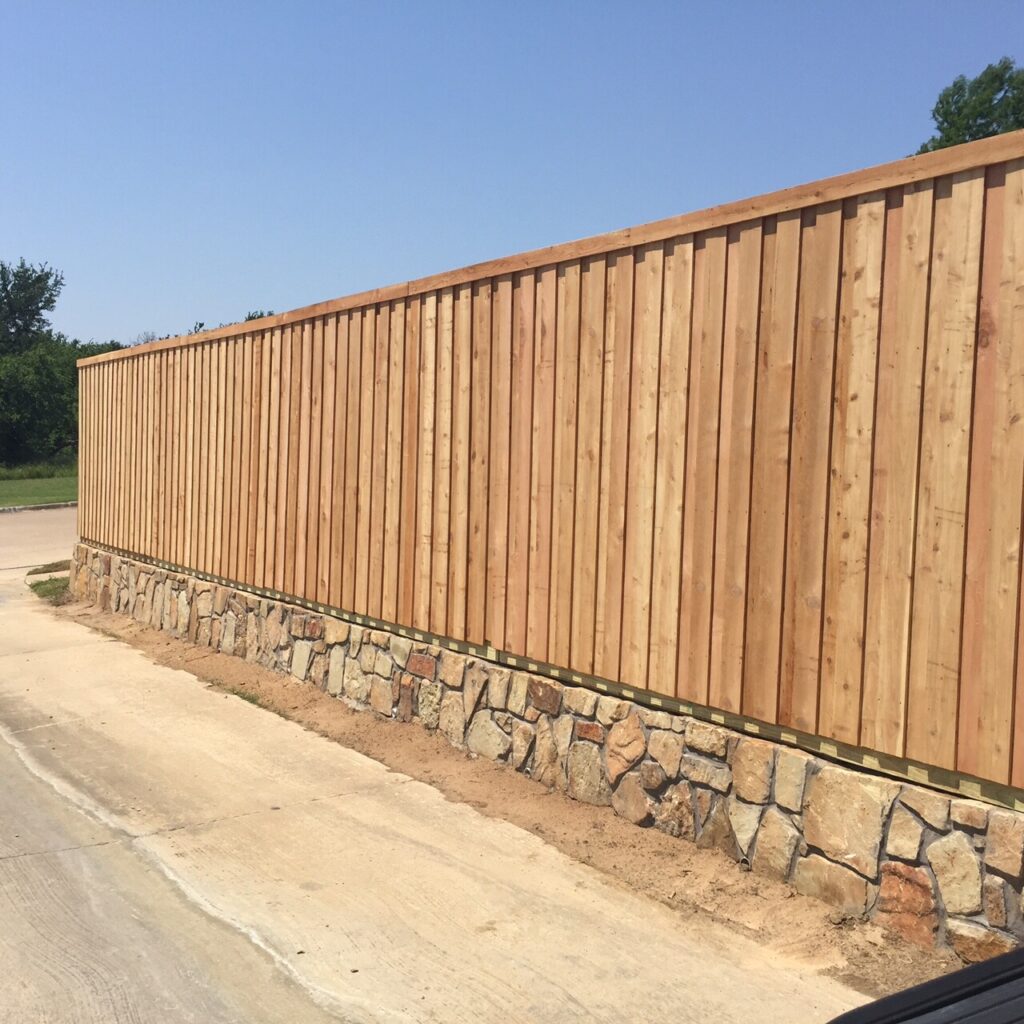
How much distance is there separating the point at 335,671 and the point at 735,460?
13.6 ft

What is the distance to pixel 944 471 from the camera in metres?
4.09

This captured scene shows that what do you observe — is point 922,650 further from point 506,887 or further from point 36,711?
point 36,711

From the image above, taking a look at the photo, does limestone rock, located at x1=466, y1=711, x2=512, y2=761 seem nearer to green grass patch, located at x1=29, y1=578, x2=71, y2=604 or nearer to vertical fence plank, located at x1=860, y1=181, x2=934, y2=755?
vertical fence plank, located at x1=860, y1=181, x2=934, y2=755

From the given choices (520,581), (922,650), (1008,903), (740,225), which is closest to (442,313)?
(520,581)

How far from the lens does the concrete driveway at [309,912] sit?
3781mm

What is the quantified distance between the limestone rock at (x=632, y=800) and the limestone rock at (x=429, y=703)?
1732 millimetres

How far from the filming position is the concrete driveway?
378cm

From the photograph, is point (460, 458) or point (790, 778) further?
point (460, 458)

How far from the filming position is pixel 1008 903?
3795 mm

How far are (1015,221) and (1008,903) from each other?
7.67 feet

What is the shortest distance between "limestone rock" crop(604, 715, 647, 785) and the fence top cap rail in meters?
2.38

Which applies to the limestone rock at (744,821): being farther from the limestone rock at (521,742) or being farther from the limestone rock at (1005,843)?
the limestone rock at (521,742)

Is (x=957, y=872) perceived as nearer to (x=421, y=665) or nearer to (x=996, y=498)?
(x=996, y=498)

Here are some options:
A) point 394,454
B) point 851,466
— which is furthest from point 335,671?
point 851,466
